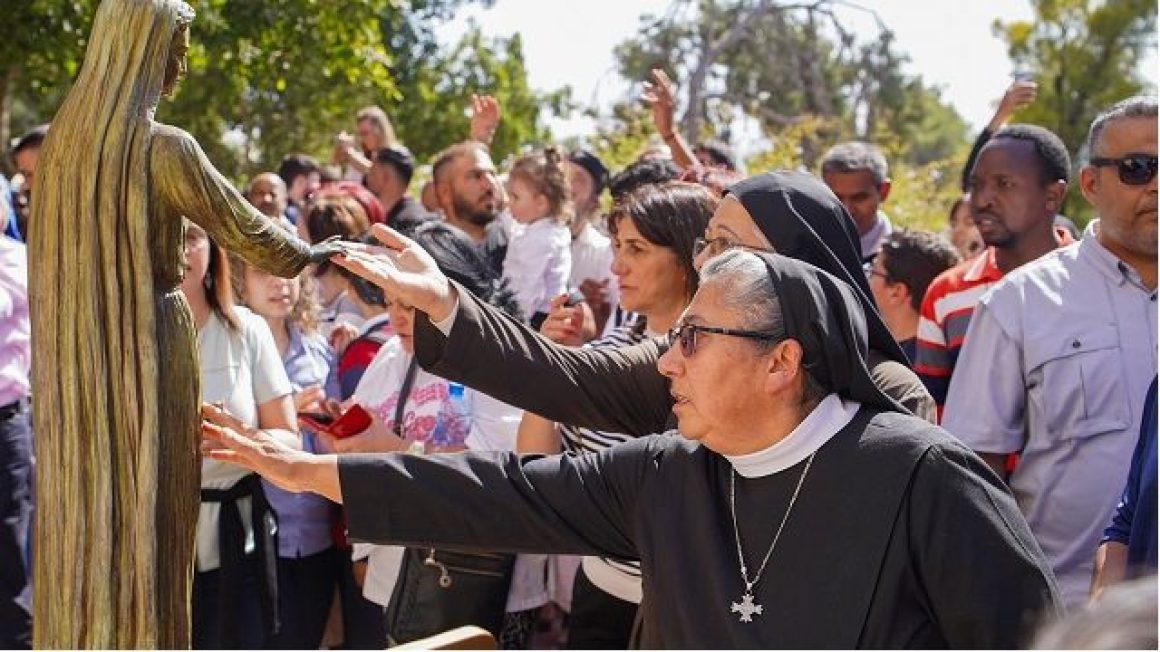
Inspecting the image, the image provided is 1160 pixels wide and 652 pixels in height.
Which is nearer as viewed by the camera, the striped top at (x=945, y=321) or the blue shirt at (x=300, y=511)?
the striped top at (x=945, y=321)

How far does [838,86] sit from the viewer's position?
35500mm

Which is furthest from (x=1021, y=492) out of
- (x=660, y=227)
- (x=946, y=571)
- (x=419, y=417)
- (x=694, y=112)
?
(x=694, y=112)

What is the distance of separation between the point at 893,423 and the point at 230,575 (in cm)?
264

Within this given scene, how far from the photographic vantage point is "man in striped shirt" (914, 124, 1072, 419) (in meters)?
5.27

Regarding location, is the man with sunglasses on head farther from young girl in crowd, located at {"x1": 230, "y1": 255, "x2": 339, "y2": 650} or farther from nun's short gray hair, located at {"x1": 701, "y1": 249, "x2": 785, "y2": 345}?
young girl in crowd, located at {"x1": 230, "y1": 255, "x2": 339, "y2": 650}

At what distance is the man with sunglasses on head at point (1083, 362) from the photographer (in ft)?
13.8

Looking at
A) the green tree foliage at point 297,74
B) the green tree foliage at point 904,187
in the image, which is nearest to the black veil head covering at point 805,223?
the green tree foliage at point 297,74

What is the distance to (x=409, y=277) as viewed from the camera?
353 cm

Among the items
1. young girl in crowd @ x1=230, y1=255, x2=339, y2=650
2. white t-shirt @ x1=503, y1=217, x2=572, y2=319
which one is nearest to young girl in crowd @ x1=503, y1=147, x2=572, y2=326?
white t-shirt @ x1=503, y1=217, x2=572, y2=319

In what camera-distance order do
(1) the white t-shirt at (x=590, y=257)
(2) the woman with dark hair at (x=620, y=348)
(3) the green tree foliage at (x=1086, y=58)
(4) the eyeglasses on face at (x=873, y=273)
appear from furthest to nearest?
1. (3) the green tree foliage at (x=1086, y=58)
2. (1) the white t-shirt at (x=590, y=257)
3. (4) the eyeglasses on face at (x=873, y=273)
4. (2) the woman with dark hair at (x=620, y=348)

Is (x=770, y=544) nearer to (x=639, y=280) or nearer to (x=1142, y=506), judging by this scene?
(x=1142, y=506)

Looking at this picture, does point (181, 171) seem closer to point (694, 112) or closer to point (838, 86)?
point (694, 112)

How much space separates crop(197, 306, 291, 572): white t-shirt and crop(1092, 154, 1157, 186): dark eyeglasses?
8.59 feet

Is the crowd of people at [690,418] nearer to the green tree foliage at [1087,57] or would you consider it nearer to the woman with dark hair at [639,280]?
the woman with dark hair at [639,280]
